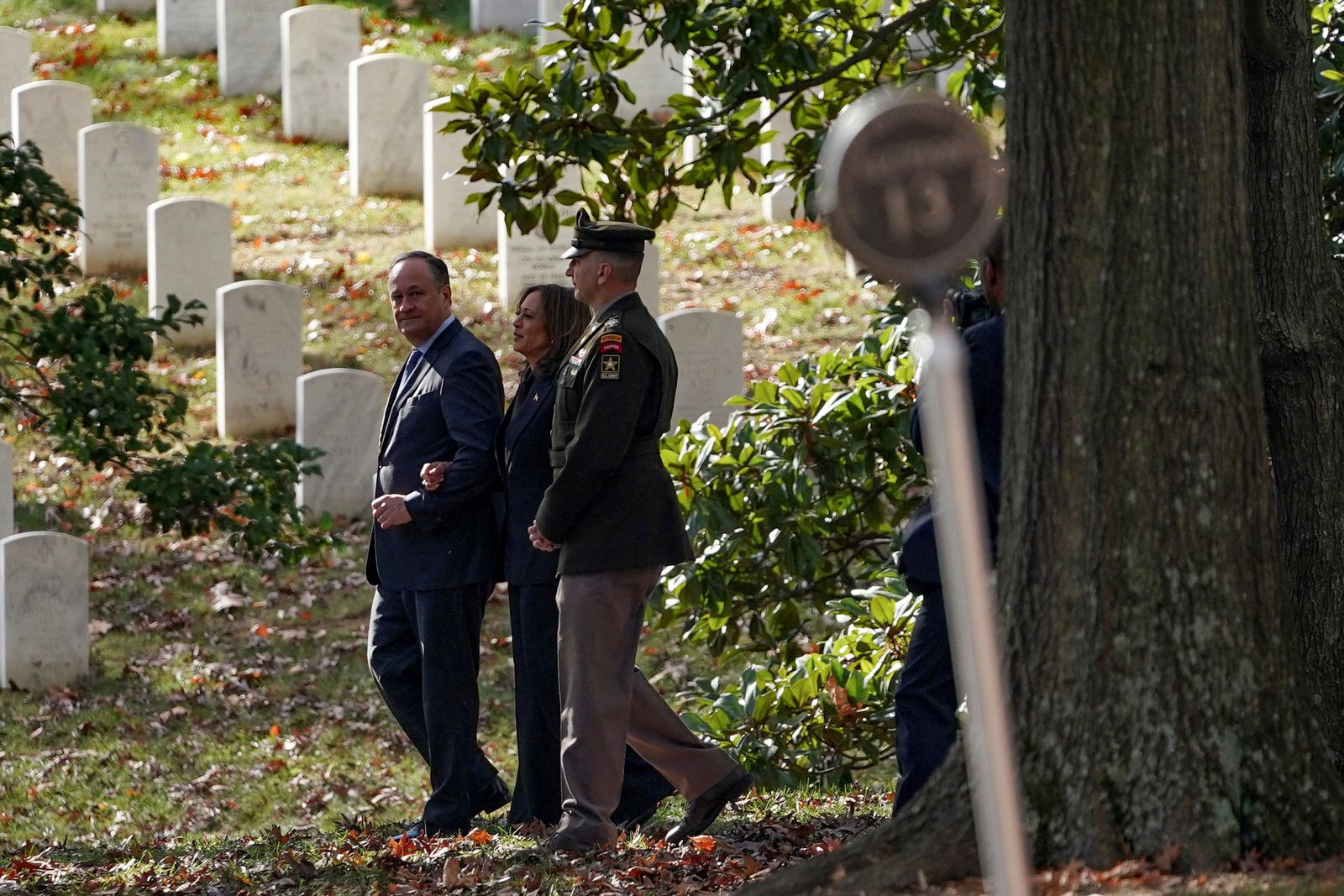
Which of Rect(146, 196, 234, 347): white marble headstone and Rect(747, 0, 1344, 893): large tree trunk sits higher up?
Rect(146, 196, 234, 347): white marble headstone

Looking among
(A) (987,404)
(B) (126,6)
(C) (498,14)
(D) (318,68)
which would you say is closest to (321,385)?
(A) (987,404)

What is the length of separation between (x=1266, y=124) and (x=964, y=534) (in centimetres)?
253

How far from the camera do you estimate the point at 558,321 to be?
5.87 m

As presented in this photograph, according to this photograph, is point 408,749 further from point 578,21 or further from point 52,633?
point 578,21

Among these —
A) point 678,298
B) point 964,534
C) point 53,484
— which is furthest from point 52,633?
point 964,534

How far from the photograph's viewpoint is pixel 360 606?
10070 mm

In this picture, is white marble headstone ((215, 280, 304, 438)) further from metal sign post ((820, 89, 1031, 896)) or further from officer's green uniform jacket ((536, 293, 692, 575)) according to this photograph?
metal sign post ((820, 89, 1031, 896))

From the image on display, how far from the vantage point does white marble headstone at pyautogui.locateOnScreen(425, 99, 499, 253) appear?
14688 mm

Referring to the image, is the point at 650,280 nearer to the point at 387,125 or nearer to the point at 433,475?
the point at 387,125

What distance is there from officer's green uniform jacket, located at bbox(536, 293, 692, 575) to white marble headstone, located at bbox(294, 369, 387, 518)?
613 cm

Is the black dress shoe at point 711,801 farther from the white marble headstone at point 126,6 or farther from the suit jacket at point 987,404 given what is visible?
the white marble headstone at point 126,6

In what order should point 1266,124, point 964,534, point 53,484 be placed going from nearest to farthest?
point 964,534 → point 1266,124 → point 53,484

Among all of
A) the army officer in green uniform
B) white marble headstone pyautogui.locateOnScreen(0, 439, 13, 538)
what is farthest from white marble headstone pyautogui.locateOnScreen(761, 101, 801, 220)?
the army officer in green uniform

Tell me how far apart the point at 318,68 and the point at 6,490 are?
8.70 meters
